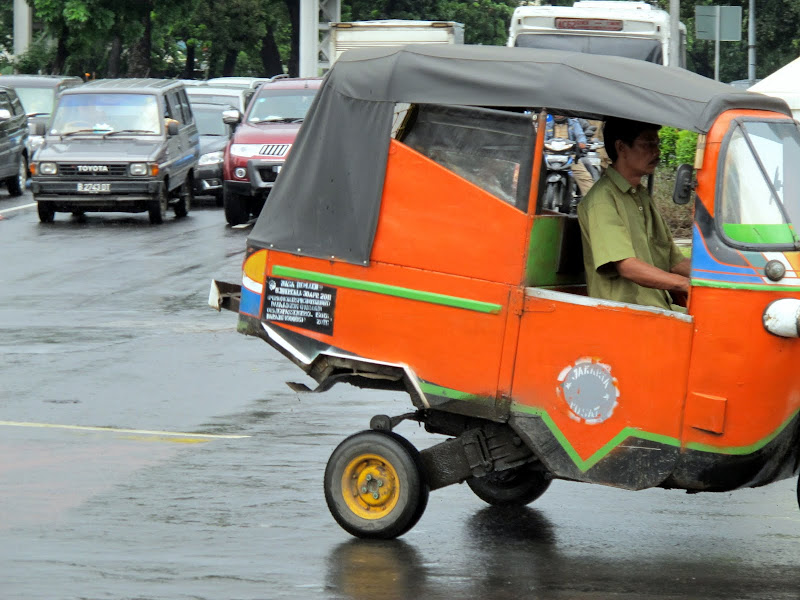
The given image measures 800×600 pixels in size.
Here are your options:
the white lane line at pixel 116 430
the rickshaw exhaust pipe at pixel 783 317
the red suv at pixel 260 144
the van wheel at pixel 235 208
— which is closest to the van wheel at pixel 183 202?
the red suv at pixel 260 144

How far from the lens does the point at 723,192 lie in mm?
5855

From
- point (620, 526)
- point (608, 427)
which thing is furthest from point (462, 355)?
point (620, 526)

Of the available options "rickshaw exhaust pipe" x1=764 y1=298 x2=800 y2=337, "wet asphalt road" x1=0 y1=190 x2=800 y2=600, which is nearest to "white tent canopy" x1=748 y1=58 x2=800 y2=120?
"wet asphalt road" x1=0 y1=190 x2=800 y2=600

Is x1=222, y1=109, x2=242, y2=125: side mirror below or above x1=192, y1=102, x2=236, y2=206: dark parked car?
above

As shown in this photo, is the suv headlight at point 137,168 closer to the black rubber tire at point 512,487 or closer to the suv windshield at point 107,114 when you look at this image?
the suv windshield at point 107,114

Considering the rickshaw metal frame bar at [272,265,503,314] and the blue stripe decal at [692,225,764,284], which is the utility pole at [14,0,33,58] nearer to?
the rickshaw metal frame bar at [272,265,503,314]

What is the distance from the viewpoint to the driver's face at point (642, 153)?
6.40 m

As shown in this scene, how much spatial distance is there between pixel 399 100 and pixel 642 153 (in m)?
1.07

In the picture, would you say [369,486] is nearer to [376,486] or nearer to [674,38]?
[376,486]

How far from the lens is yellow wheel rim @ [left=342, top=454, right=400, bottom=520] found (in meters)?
6.71

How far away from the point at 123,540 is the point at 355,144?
6.71 feet

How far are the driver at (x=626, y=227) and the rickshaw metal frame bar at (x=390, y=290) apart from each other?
1.55ft

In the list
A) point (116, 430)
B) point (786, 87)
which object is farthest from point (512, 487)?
point (786, 87)

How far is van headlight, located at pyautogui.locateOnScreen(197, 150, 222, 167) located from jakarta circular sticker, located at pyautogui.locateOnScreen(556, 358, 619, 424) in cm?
1931
